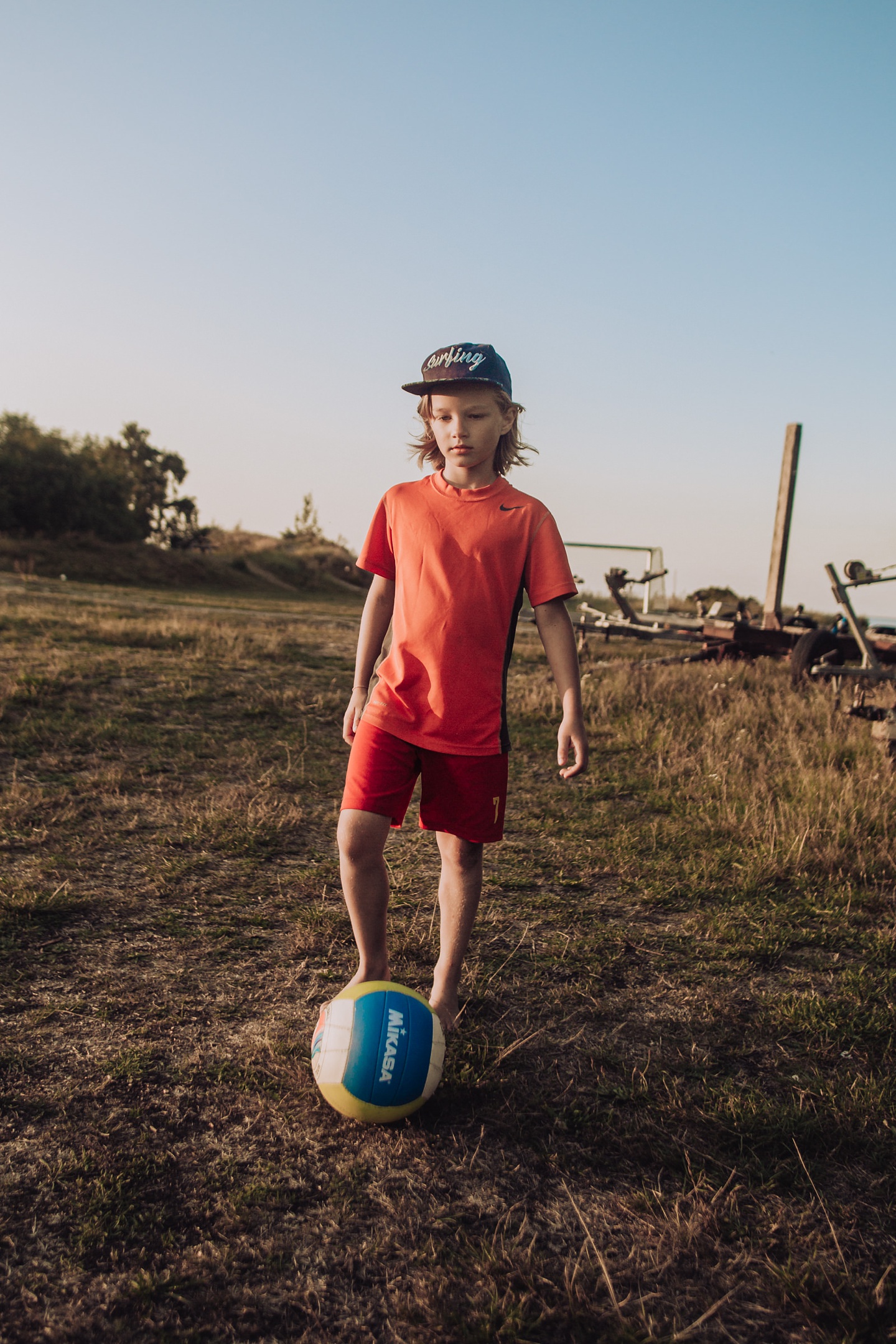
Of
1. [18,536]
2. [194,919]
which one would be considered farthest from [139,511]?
[194,919]

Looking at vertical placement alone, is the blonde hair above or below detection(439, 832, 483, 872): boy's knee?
above

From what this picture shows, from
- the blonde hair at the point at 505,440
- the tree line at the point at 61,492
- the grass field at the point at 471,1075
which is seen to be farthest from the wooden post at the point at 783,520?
the tree line at the point at 61,492

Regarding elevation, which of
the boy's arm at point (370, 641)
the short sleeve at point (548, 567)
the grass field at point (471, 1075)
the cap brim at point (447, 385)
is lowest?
the grass field at point (471, 1075)

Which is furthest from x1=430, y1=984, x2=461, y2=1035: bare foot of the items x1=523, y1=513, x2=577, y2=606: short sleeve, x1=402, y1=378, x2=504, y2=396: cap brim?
x1=402, y1=378, x2=504, y2=396: cap brim

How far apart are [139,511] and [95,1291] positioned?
151 ft

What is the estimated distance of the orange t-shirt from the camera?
2.66 m

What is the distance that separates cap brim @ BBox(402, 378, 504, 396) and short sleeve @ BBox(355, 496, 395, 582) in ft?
1.23

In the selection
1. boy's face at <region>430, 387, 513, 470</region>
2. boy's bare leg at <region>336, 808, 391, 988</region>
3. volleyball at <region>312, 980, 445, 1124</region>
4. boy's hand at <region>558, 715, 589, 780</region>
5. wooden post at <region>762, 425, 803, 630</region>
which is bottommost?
volleyball at <region>312, 980, 445, 1124</region>

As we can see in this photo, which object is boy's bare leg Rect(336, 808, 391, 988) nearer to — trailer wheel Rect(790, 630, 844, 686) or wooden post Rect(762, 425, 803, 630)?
trailer wheel Rect(790, 630, 844, 686)

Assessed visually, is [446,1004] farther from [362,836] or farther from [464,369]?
[464,369]

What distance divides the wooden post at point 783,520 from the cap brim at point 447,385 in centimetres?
1145

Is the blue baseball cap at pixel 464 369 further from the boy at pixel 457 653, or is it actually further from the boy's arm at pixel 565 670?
the boy's arm at pixel 565 670

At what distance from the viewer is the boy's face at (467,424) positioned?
2.67 metres

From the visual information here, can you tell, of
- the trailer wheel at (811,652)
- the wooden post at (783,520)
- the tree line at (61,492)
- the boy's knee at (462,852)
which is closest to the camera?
the boy's knee at (462,852)
